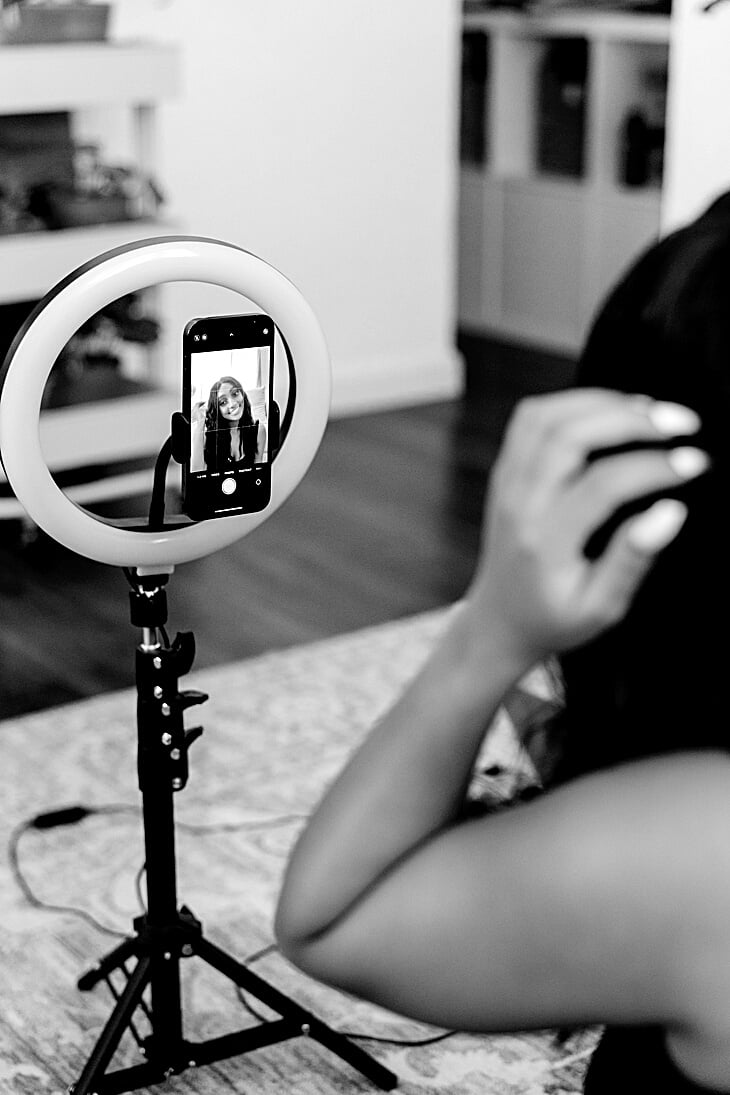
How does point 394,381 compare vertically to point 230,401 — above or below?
below

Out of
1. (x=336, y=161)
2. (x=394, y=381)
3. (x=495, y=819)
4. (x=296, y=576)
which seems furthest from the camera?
(x=394, y=381)

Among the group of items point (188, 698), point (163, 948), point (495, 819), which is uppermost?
point (495, 819)

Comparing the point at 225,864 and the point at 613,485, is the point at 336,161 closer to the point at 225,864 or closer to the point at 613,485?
the point at 225,864

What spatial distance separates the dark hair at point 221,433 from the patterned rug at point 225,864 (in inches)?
14.9

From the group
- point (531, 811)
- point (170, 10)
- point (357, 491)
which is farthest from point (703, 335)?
point (170, 10)

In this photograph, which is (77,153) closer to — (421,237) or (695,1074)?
(421,237)

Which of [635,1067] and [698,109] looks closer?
[635,1067]

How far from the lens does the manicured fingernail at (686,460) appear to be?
25.0 inches

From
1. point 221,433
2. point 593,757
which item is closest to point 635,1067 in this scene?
point 593,757

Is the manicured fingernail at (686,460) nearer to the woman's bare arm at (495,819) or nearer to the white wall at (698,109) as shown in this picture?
the woman's bare arm at (495,819)

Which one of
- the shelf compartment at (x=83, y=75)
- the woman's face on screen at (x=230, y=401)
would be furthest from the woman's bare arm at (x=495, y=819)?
the shelf compartment at (x=83, y=75)

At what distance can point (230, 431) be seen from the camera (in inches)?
56.4

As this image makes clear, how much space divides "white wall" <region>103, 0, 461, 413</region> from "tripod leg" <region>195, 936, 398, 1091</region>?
257cm

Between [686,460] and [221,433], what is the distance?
0.83 meters
